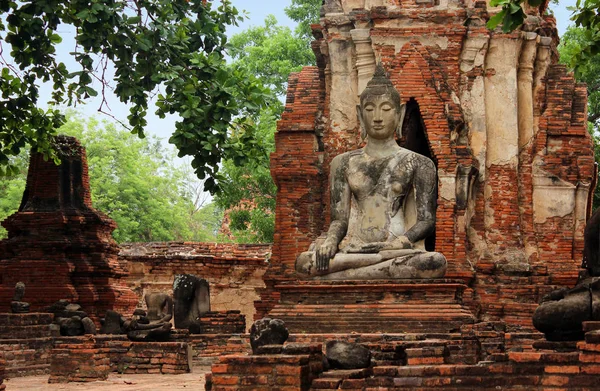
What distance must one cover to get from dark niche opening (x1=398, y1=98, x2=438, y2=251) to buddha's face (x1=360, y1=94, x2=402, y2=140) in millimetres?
4508

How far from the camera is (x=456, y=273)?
598 inches

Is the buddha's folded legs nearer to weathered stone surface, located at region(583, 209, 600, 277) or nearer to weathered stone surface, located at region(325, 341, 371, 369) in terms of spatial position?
weathered stone surface, located at region(583, 209, 600, 277)

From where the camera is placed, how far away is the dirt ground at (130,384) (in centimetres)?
1008

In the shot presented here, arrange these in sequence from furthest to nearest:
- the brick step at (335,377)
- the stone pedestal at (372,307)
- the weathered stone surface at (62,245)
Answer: the weathered stone surface at (62,245)
the stone pedestal at (372,307)
the brick step at (335,377)

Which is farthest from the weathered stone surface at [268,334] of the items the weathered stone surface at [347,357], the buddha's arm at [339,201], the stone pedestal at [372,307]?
the buddha's arm at [339,201]

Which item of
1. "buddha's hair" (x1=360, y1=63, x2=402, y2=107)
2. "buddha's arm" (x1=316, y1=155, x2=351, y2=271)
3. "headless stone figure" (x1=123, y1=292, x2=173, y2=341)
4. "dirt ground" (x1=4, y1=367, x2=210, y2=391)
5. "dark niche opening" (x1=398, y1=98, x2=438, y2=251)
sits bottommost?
"dirt ground" (x1=4, y1=367, x2=210, y2=391)

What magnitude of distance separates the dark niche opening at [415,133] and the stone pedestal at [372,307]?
5.62 metres

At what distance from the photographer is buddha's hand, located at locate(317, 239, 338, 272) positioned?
423 inches

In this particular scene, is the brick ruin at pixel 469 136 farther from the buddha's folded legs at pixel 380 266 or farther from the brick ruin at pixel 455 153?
the buddha's folded legs at pixel 380 266

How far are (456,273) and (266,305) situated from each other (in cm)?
282

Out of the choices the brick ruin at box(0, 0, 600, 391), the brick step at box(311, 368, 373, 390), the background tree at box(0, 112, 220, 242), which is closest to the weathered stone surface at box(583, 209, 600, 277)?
the brick step at box(311, 368, 373, 390)

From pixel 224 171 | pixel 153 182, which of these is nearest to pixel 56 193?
pixel 224 171

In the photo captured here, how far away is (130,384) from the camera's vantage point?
34.5ft

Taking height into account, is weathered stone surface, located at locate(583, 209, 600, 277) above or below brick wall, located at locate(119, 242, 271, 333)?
below
